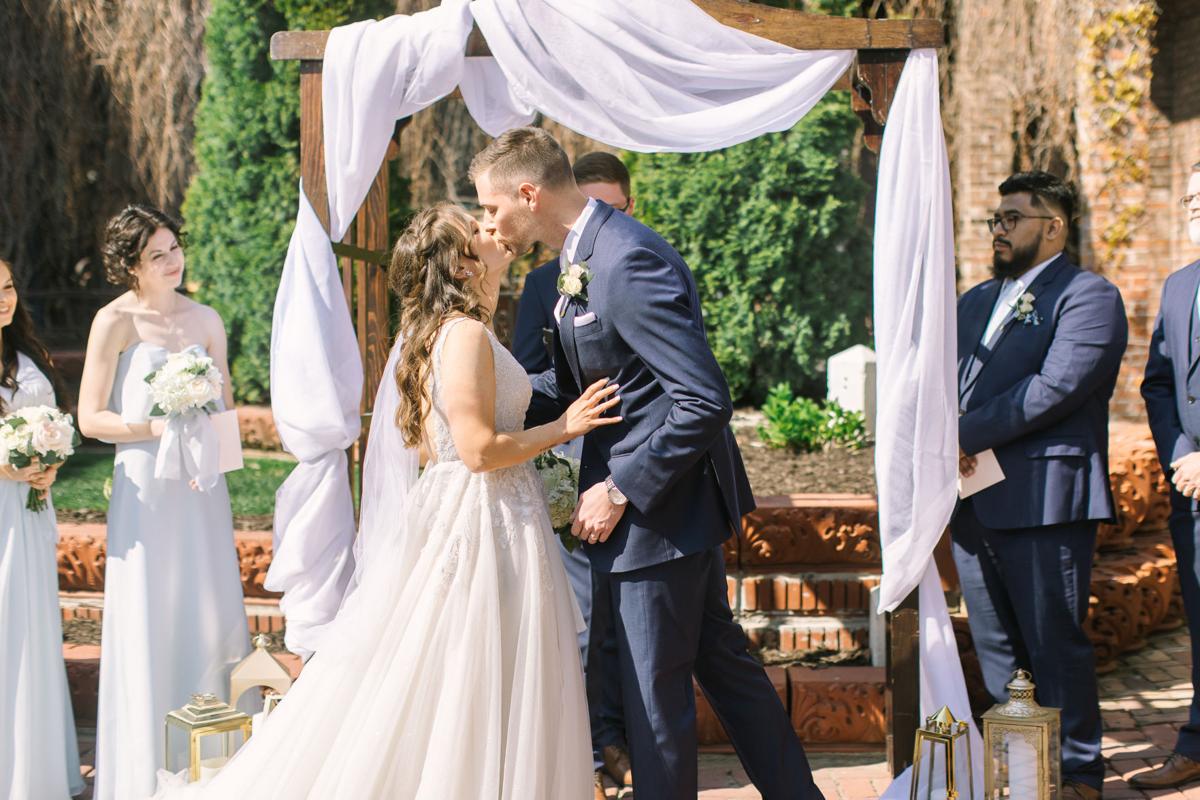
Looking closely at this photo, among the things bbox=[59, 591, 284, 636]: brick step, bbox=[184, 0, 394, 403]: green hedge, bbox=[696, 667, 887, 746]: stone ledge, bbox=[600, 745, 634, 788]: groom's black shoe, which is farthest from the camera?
bbox=[184, 0, 394, 403]: green hedge

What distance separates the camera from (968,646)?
5027 mm

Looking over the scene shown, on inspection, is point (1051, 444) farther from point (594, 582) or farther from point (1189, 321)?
point (594, 582)

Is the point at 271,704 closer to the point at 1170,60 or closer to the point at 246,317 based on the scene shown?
the point at 246,317

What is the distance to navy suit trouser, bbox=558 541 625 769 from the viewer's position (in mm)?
4258

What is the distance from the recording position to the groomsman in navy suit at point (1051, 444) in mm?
4004

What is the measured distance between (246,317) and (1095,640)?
7058mm

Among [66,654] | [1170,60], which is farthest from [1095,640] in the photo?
[1170,60]

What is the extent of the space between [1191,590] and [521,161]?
9.11 feet

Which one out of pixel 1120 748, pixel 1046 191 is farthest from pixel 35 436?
pixel 1120 748

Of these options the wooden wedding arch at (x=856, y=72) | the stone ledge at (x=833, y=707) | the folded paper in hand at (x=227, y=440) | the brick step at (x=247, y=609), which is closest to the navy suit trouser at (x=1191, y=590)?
the wooden wedding arch at (x=856, y=72)

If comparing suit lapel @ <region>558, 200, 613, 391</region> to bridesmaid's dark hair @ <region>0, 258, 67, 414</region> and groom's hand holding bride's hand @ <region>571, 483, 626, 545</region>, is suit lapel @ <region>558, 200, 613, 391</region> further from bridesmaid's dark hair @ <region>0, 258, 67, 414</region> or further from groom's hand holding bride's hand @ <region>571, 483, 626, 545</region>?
bridesmaid's dark hair @ <region>0, 258, 67, 414</region>

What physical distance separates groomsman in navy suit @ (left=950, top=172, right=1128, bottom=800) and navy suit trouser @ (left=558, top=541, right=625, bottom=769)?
137 centimetres

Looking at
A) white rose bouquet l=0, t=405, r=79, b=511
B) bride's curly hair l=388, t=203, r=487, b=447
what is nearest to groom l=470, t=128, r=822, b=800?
bride's curly hair l=388, t=203, r=487, b=447

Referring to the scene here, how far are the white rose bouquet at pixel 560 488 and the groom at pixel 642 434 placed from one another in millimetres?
90
